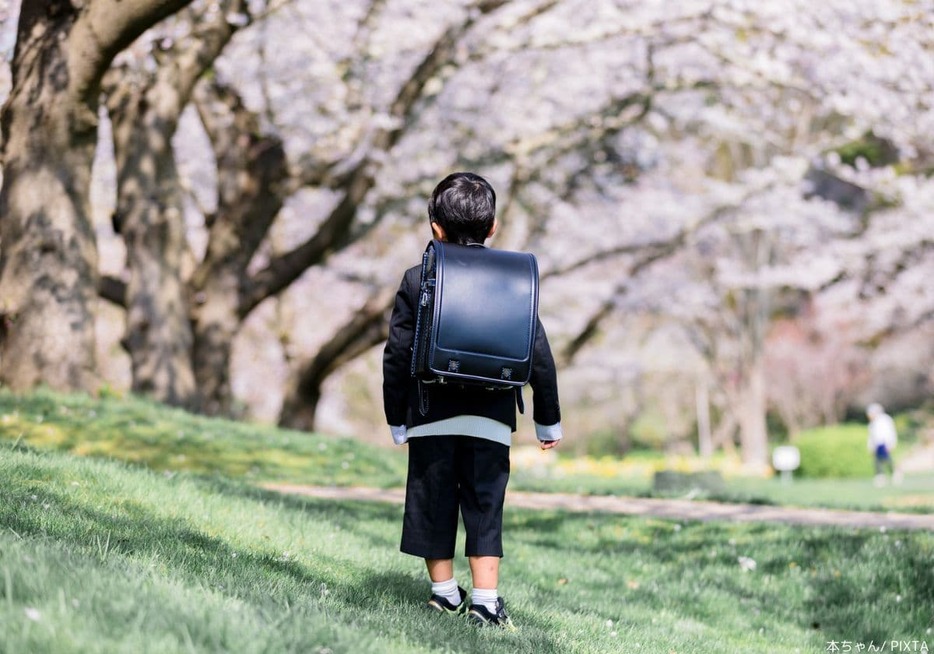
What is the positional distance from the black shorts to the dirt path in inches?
174

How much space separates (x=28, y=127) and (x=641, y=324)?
2821 centimetres

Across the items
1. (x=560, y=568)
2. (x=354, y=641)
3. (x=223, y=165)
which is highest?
(x=223, y=165)

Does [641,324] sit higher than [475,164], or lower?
lower

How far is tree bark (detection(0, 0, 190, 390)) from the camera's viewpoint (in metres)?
9.65

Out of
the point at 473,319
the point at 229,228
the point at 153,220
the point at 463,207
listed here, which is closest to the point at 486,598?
the point at 473,319

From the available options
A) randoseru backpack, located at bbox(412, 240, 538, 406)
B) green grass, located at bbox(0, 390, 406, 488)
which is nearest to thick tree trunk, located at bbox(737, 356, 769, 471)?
green grass, located at bbox(0, 390, 406, 488)

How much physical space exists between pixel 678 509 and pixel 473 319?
19.2ft

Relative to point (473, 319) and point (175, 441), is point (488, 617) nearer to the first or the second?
point (473, 319)

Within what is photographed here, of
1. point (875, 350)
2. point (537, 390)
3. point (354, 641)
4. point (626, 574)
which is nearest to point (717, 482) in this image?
point (626, 574)

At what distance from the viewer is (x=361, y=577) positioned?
5.04 m

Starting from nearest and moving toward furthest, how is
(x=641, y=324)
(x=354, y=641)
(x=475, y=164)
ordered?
(x=354, y=641)
(x=475, y=164)
(x=641, y=324)

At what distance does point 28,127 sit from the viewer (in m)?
10.1

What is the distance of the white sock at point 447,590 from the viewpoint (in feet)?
14.7

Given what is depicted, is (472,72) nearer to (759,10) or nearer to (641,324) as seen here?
(759,10)
